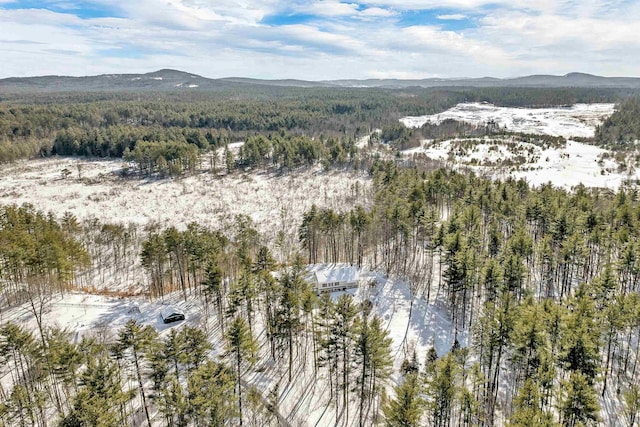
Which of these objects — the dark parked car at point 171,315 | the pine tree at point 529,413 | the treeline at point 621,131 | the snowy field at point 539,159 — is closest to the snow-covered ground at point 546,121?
the snowy field at point 539,159

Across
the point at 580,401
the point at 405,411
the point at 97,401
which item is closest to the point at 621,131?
the point at 580,401

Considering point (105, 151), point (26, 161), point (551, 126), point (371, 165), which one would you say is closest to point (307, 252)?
point (371, 165)

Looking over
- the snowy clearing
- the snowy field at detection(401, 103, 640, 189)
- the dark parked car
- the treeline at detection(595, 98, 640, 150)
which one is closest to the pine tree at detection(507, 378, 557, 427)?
the dark parked car

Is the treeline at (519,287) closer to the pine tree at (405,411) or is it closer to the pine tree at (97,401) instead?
the pine tree at (405,411)

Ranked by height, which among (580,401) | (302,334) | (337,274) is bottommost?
(302,334)

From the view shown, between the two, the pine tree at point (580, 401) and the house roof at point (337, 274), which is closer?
the pine tree at point (580, 401)

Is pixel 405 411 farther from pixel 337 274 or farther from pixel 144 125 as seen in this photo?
pixel 144 125

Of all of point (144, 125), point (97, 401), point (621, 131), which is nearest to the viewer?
point (97, 401)
